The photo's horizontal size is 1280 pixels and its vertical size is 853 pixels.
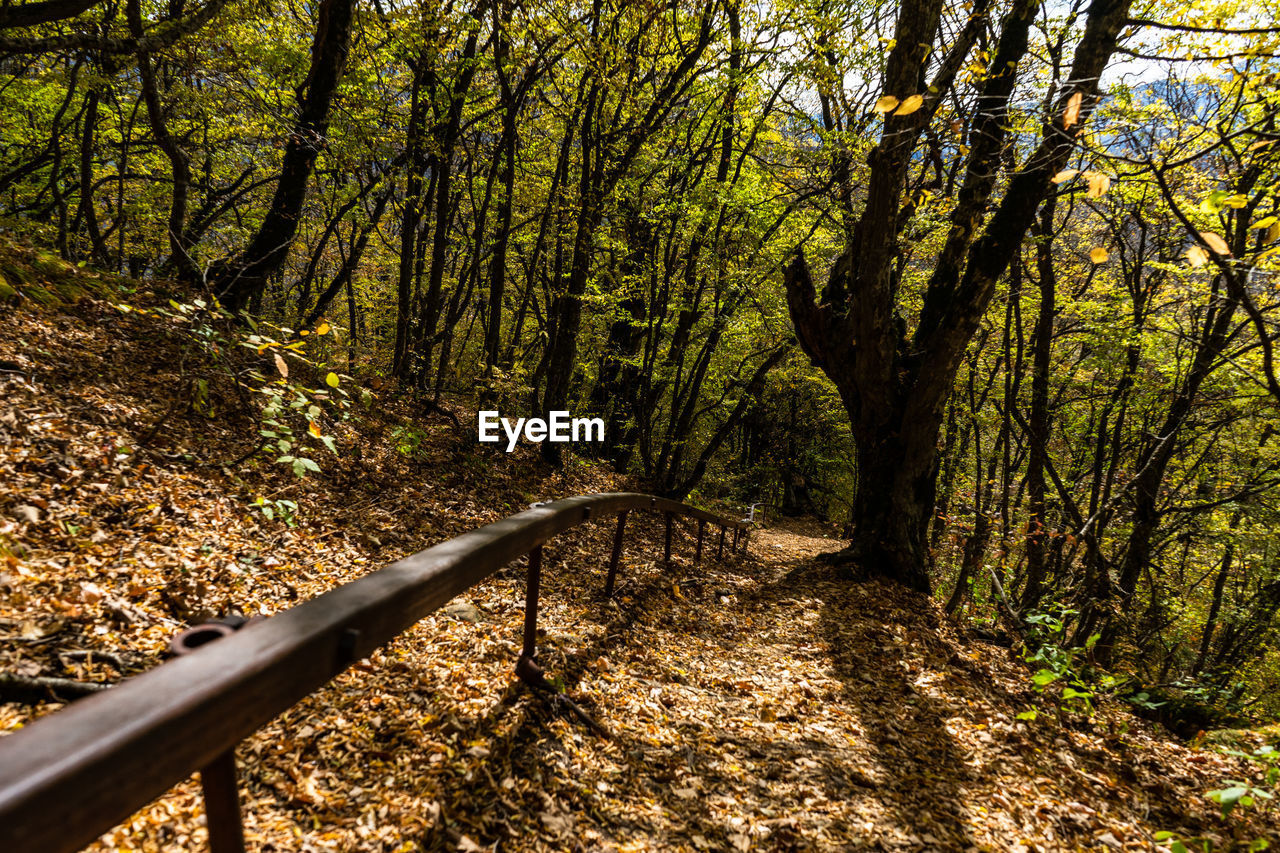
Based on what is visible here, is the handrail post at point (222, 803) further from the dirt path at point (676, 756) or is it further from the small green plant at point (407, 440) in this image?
the small green plant at point (407, 440)

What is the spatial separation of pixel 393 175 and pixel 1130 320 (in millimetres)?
13229

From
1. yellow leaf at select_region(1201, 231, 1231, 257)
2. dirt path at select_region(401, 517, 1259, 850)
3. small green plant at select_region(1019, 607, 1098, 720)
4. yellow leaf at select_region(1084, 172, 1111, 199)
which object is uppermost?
yellow leaf at select_region(1084, 172, 1111, 199)

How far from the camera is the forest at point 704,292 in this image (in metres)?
4.05

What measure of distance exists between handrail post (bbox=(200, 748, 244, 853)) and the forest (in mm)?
647

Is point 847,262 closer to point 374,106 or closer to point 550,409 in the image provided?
point 550,409

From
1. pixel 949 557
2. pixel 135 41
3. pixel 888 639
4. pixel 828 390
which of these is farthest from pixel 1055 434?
pixel 135 41

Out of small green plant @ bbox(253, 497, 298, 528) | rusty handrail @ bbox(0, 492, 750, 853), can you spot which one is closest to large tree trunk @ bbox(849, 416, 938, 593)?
small green plant @ bbox(253, 497, 298, 528)

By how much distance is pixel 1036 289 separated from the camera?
1195cm

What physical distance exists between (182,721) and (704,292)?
12.0 m

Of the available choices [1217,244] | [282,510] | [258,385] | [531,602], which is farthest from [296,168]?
[1217,244]

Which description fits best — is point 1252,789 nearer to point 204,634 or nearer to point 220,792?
point 220,792

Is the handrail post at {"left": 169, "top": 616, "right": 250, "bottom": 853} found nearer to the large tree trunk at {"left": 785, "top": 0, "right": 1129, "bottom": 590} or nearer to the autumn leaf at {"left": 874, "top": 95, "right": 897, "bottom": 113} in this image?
the autumn leaf at {"left": 874, "top": 95, "right": 897, "bottom": 113}

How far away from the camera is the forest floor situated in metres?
2.43

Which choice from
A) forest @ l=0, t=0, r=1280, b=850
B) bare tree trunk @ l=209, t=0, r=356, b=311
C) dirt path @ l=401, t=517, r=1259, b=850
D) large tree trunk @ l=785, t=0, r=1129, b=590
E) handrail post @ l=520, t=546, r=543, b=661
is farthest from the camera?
bare tree trunk @ l=209, t=0, r=356, b=311
